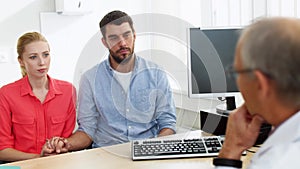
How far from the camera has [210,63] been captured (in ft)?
5.97

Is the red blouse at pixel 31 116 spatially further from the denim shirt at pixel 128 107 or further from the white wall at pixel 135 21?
the white wall at pixel 135 21

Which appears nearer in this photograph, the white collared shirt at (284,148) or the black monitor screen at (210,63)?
the white collared shirt at (284,148)

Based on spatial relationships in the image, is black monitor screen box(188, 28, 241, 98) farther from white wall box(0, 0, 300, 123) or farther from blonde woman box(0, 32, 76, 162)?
blonde woman box(0, 32, 76, 162)

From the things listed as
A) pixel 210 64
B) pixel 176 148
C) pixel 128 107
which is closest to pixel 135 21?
pixel 128 107

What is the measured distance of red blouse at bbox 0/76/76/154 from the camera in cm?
214

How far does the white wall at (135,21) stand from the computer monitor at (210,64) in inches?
17.1

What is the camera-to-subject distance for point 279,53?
2.47 ft

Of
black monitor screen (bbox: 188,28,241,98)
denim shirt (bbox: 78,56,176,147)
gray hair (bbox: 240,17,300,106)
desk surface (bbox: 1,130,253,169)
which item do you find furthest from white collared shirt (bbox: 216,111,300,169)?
denim shirt (bbox: 78,56,176,147)

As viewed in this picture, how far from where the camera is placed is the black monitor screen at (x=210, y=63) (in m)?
1.81

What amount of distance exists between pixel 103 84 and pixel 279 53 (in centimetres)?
141

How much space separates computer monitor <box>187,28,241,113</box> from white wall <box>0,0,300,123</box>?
0.43m

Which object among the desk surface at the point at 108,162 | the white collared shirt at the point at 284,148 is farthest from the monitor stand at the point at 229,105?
the white collared shirt at the point at 284,148

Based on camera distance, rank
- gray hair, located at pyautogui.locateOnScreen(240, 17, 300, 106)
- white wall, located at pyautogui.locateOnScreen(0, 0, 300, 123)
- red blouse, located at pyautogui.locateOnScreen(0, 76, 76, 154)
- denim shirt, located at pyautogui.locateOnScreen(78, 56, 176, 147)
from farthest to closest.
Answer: white wall, located at pyautogui.locateOnScreen(0, 0, 300, 123)
red blouse, located at pyautogui.locateOnScreen(0, 76, 76, 154)
denim shirt, located at pyautogui.locateOnScreen(78, 56, 176, 147)
gray hair, located at pyautogui.locateOnScreen(240, 17, 300, 106)

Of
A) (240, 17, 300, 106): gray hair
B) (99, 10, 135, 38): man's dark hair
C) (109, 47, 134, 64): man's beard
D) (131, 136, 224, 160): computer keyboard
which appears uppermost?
(99, 10, 135, 38): man's dark hair
